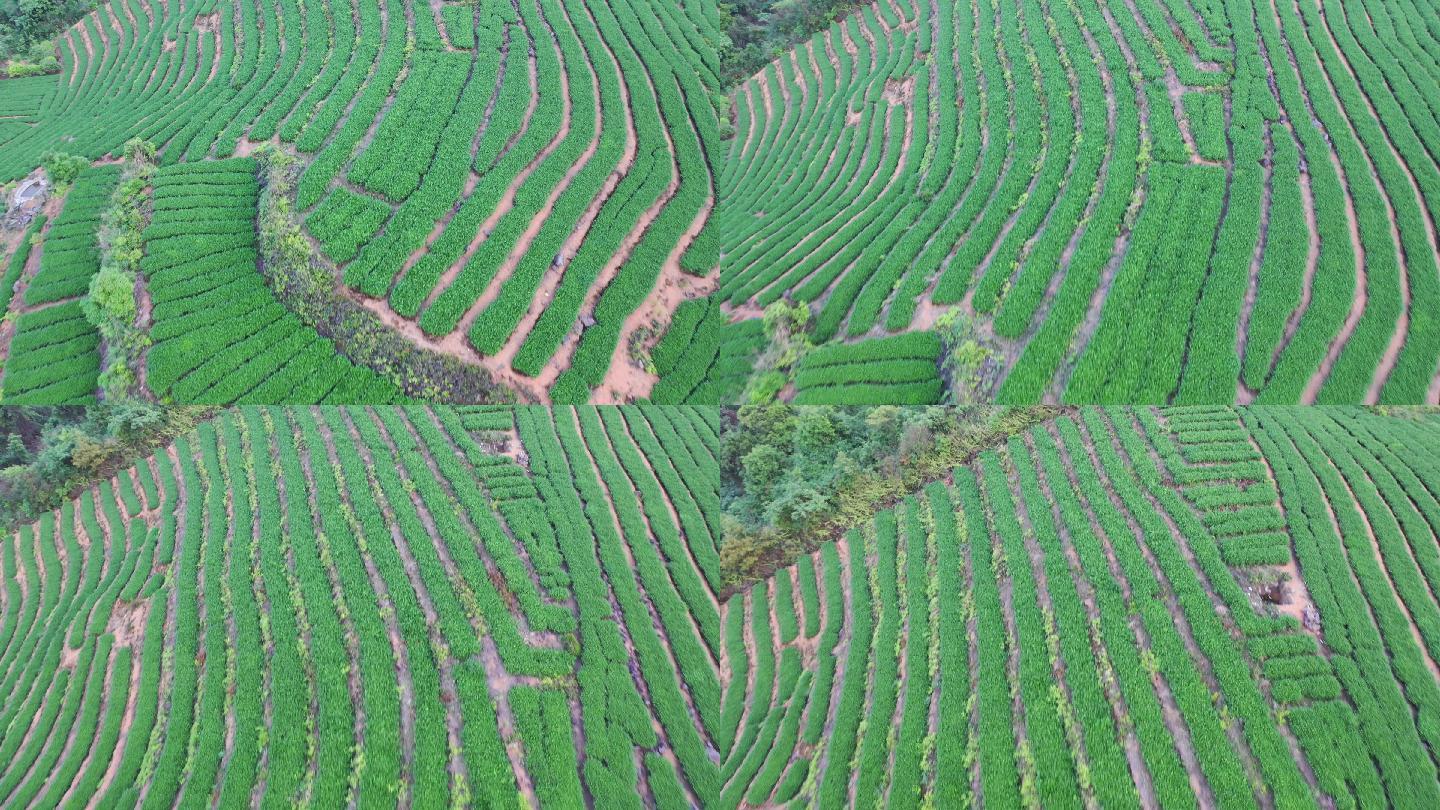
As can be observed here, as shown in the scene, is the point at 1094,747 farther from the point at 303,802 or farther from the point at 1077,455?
the point at 303,802

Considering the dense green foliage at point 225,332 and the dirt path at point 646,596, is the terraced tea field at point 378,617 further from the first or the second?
the dense green foliage at point 225,332

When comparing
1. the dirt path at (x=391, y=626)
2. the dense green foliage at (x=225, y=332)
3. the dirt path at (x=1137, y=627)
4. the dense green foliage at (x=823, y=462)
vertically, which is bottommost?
the dirt path at (x=1137, y=627)

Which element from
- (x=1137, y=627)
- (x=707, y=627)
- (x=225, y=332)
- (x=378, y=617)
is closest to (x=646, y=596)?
(x=707, y=627)

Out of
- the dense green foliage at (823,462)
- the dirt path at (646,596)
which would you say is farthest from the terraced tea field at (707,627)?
the dense green foliage at (823,462)

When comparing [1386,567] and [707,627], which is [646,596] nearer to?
[707,627]

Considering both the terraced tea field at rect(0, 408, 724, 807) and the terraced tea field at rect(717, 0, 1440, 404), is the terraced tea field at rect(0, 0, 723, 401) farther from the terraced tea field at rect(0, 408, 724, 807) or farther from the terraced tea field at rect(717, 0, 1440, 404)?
the terraced tea field at rect(0, 408, 724, 807)
